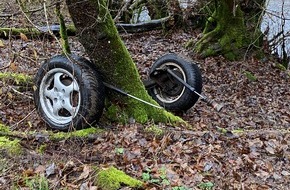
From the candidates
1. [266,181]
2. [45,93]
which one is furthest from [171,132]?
[45,93]

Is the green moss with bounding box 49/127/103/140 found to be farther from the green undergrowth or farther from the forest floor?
the green undergrowth

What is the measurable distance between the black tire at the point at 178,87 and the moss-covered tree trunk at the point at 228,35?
4.83 metres

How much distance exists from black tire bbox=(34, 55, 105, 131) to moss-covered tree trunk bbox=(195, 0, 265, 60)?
6.99 m

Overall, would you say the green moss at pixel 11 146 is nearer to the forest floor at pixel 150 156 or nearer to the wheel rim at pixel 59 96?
the forest floor at pixel 150 156

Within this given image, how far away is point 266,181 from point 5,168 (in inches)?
104

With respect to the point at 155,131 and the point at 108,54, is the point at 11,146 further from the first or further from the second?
the point at 108,54

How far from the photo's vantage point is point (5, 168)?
13.4 feet

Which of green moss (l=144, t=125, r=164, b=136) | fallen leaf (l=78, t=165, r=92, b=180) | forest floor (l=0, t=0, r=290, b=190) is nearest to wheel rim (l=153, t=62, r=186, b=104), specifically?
forest floor (l=0, t=0, r=290, b=190)

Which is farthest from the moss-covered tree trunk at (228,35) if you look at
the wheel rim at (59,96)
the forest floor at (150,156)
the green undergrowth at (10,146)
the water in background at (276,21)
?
the green undergrowth at (10,146)

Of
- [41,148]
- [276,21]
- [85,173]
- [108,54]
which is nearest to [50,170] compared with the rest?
[85,173]

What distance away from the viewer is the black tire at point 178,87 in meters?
7.19

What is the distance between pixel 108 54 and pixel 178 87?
196cm

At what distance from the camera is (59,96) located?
19.0 feet

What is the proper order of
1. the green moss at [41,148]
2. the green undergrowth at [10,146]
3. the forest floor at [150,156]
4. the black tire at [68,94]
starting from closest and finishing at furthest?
the forest floor at [150,156] < the green undergrowth at [10,146] < the green moss at [41,148] < the black tire at [68,94]
